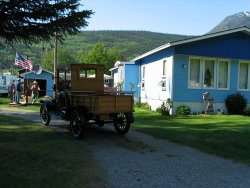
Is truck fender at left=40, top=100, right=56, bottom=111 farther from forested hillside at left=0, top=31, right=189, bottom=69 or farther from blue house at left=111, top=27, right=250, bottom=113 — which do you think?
forested hillside at left=0, top=31, right=189, bottom=69

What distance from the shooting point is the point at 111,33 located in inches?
4973

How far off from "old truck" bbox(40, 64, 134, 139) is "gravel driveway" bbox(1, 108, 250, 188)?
68cm

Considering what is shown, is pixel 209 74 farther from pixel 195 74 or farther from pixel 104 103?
pixel 104 103

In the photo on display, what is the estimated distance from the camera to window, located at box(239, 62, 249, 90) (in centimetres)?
1959

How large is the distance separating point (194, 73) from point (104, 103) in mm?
9673

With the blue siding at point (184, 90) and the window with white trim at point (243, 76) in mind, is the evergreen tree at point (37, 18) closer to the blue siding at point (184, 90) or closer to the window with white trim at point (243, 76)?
the blue siding at point (184, 90)

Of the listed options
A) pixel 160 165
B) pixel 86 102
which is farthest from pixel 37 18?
pixel 160 165

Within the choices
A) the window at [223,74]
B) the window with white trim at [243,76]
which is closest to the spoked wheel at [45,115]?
the window at [223,74]

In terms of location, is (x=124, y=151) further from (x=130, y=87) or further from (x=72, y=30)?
(x=130, y=87)

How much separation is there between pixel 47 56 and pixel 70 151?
98.8 meters

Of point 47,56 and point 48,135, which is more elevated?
point 47,56

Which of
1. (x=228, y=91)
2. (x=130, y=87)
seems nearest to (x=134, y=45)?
(x=130, y=87)

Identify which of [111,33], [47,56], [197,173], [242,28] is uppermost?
[111,33]

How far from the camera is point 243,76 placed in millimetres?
19641
